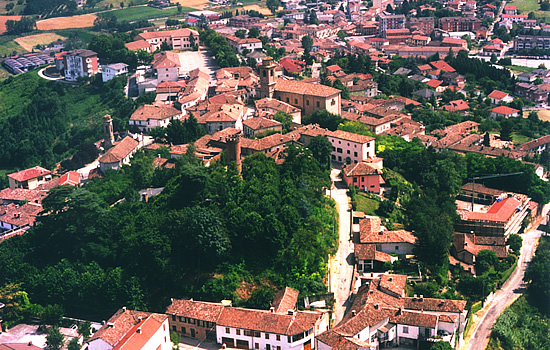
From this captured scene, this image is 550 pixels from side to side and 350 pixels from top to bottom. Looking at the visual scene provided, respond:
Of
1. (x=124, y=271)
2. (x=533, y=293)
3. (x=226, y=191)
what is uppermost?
(x=226, y=191)

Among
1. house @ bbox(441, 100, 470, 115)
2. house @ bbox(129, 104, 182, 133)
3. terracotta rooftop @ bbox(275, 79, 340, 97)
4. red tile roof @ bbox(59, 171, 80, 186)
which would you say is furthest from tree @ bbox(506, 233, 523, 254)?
red tile roof @ bbox(59, 171, 80, 186)

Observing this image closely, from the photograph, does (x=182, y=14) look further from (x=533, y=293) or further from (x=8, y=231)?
(x=533, y=293)

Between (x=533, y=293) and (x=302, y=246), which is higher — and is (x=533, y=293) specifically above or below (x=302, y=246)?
below

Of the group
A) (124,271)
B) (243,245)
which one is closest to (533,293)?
(243,245)

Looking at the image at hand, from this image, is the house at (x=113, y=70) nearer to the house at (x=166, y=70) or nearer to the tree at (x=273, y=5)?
the house at (x=166, y=70)

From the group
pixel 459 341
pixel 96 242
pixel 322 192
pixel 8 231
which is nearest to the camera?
pixel 459 341

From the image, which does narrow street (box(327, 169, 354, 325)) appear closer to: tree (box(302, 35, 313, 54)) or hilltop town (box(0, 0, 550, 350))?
hilltop town (box(0, 0, 550, 350))
